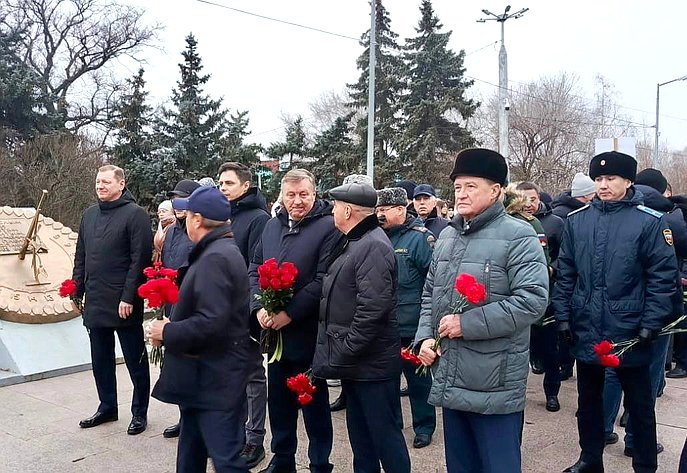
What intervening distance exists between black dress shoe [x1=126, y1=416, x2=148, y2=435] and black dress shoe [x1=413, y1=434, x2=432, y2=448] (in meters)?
2.16

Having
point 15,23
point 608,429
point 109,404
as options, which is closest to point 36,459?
point 109,404

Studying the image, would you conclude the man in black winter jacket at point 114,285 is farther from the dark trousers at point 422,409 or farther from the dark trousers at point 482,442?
the dark trousers at point 482,442

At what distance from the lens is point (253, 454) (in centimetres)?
446

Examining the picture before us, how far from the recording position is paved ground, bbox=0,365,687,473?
4.38 metres

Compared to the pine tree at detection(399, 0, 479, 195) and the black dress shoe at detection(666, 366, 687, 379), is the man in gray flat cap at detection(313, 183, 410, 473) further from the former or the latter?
the pine tree at detection(399, 0, 479, 195)

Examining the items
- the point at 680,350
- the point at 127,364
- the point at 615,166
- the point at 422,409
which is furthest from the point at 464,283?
the point at 680,350

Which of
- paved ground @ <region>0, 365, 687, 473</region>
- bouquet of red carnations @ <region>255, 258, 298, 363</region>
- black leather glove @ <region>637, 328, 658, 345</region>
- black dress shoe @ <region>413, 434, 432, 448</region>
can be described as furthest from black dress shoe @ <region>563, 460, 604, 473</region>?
bouquet of red carnations @ <region>255, 258, 298, 363</region>

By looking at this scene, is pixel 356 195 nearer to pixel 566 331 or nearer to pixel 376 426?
pixel 376 426

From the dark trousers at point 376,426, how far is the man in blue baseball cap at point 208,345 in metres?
0.67

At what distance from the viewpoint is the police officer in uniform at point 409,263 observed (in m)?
4.82

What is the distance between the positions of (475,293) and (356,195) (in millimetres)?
1066

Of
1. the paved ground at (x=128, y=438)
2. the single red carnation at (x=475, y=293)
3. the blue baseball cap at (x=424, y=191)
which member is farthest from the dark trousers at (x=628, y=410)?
the blue baseball cap at (x=424, y=191)

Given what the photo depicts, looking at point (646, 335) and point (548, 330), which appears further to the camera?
point (548, 330)

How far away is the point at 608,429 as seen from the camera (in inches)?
184
